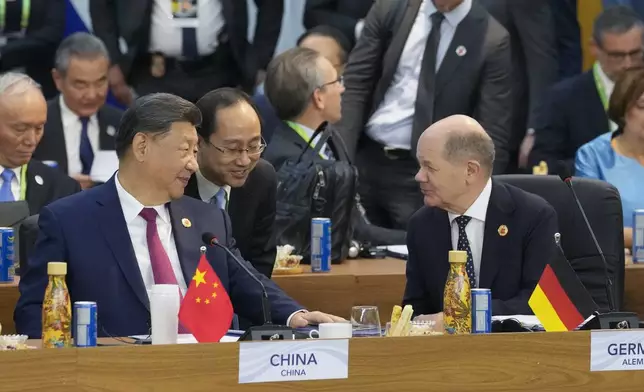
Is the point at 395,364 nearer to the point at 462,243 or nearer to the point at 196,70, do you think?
the point at 462,243

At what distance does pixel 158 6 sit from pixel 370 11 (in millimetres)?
1107

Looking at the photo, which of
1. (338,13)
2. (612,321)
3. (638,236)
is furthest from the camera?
(338,13)

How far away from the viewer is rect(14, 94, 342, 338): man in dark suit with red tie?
4867 millimetres

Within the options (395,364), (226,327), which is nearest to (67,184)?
(226,327)

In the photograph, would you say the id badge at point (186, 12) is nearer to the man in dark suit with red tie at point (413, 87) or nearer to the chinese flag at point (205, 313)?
the man in dark suit with red tie at point (413, 87)

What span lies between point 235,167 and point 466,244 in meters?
0.97

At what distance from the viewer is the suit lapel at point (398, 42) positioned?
8.02m

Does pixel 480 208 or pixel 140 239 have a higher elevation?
pixel 480 208

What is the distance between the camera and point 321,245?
21.1 ft

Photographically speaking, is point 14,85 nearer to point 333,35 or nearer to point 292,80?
point 292,80

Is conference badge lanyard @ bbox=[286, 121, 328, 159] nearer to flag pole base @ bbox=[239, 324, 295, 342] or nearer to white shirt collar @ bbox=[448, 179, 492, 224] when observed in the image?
white shirt collar @ bbox=[448, 179, 492, 224]

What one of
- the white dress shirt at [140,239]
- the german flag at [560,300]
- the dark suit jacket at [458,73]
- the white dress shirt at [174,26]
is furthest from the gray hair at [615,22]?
the white dress shirt at [140,239]

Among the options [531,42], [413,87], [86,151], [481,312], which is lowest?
[481,312]

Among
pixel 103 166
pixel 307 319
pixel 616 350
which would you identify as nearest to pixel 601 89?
pixel 103 166
